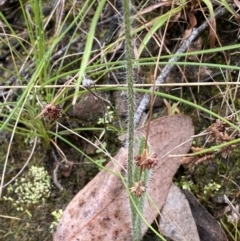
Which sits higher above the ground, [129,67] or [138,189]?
[129,67]

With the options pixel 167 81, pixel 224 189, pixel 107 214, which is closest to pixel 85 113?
pixel 167 81

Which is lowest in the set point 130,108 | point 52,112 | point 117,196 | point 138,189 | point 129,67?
point 117,196

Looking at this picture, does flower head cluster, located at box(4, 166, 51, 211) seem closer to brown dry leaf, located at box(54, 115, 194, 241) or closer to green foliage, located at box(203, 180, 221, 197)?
brown dry leaf, located at box(54, 115, 194, 241)

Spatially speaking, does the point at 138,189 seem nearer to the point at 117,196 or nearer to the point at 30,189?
the point at 117,196

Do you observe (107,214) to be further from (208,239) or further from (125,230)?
(208,239)

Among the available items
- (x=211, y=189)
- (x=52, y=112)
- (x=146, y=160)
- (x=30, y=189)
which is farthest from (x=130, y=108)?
(x=30, y=189)

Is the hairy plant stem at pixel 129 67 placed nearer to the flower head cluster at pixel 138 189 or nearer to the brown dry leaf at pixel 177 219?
the flower head cluster at pixel 138 189

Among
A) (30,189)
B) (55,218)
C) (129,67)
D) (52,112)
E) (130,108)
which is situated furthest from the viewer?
(30,189)
